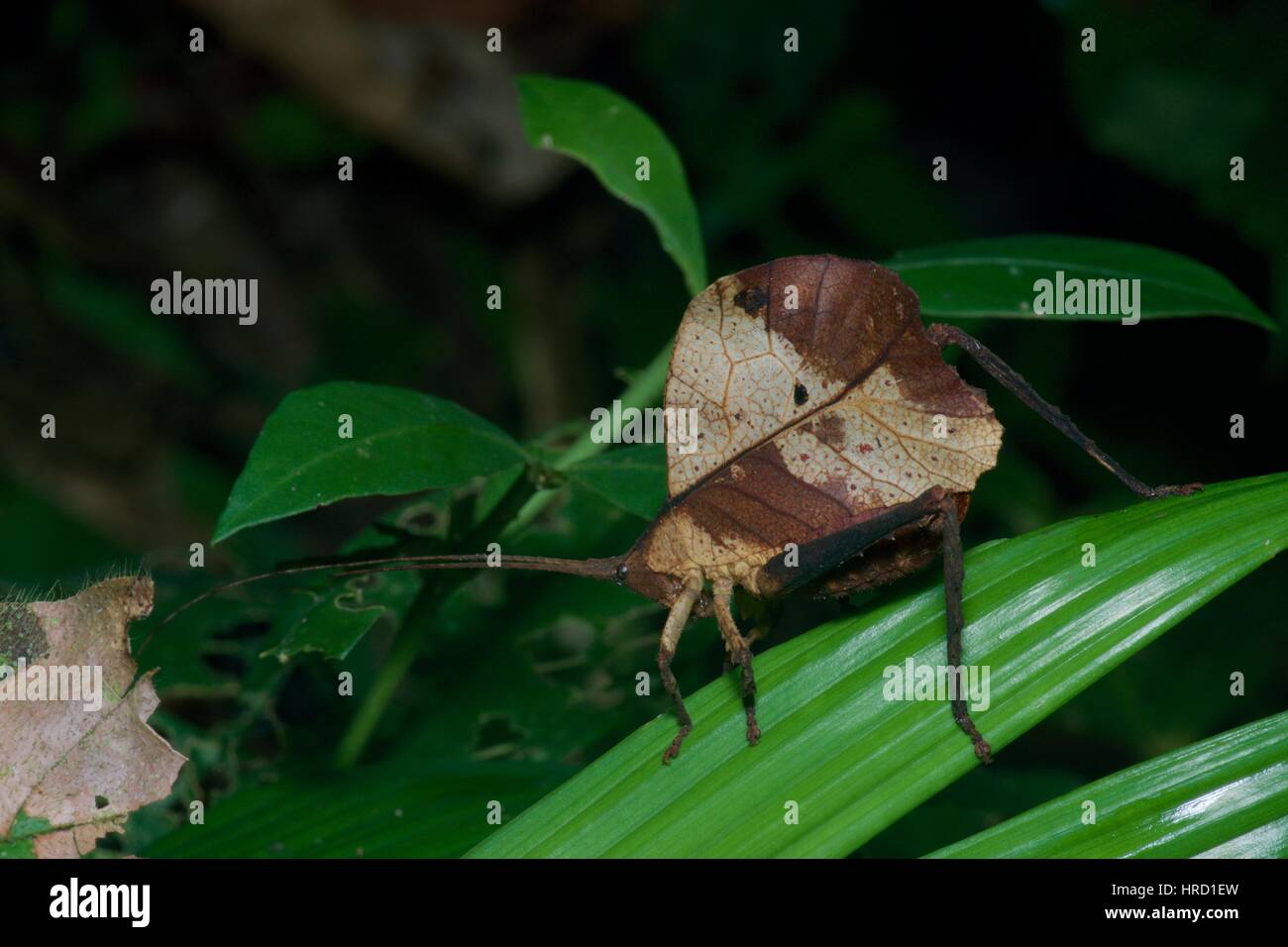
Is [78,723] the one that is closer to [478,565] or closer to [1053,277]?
[478,565]

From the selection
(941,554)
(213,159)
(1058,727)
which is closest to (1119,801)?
(941,554)

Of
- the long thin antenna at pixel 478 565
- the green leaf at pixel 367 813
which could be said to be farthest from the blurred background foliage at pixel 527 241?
the long thin antenna at pixel 478 565

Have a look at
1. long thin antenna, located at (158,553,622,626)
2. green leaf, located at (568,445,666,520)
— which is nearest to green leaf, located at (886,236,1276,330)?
green leaf, located at (568,445,666,520)

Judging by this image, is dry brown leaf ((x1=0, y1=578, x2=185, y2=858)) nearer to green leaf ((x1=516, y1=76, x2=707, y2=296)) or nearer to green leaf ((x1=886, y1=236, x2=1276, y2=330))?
green leaf ((x1=516, y1=76, x2=707, y2=296))

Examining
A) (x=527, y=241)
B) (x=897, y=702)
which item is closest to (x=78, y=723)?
(x=897, y=702)

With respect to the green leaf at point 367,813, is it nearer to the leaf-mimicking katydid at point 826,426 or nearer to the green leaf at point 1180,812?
the leaf-mimicking katydid at point 826,426

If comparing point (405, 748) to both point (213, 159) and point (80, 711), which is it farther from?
point (213, 159)
